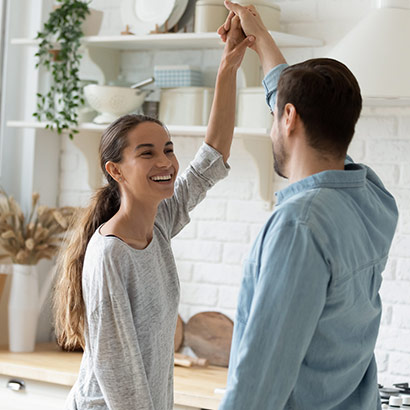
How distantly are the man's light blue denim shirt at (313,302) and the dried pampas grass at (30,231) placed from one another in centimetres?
199

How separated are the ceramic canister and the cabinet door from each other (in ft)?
4.67

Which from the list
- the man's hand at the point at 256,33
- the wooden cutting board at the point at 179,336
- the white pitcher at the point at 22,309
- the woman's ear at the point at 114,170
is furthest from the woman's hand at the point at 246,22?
the white pitcher at the point at 22,309

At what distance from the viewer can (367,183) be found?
64.2 inches

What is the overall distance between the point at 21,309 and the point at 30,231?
0.32 meters

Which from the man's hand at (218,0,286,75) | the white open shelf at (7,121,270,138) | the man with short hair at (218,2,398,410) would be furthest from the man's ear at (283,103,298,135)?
the white open shelf at (7,121,270,138)

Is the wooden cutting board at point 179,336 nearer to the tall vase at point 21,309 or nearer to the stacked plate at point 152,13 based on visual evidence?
the tall vase at point 21,309

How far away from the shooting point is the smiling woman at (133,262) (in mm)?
1826

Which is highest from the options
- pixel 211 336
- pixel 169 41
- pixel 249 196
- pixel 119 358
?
pixel 169 41

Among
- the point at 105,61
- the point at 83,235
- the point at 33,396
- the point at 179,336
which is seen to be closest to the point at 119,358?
the point at 83,235

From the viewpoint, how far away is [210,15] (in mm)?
2975

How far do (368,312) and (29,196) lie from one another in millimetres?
2398

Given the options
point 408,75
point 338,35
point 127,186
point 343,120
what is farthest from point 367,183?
point 338,35

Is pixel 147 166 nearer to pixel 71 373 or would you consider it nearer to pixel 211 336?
pixel 71 373

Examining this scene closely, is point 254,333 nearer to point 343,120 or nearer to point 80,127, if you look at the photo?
point 343,120
